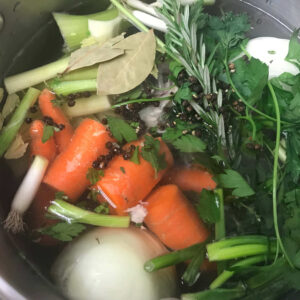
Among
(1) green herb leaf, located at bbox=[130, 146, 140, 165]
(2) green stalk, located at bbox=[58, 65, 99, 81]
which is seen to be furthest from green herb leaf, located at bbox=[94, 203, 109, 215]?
(2) green stalk, located at bbox=[58, 65, 99, 81]

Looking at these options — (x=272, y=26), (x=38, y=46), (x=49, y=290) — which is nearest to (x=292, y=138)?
(x=272, y=26)

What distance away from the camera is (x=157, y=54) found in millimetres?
1160

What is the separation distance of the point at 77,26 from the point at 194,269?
79 cm

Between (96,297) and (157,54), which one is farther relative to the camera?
(157,54)

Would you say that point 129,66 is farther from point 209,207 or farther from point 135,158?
point 209,207

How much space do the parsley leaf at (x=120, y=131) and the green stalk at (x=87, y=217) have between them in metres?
0.21

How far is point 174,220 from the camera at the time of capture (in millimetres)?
1021

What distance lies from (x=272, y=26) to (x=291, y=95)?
46 cm

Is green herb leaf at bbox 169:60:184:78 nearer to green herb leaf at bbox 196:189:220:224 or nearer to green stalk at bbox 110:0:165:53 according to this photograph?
green stalk at bbox 110:0:165:53

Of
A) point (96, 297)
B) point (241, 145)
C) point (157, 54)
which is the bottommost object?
point (96, 297)

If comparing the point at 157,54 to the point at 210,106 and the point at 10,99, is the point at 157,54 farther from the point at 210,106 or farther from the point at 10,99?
the point at 10,99

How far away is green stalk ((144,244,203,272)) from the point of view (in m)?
0.95

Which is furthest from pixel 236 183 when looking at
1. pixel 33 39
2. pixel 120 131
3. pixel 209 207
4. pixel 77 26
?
pixel 33 39

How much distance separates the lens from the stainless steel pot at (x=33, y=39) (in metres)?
0.95
